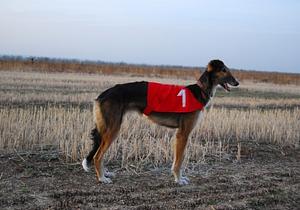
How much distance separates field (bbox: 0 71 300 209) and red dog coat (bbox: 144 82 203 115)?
744mm

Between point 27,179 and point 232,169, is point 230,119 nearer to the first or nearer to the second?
point 232,169

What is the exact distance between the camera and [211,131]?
12062 millimetres

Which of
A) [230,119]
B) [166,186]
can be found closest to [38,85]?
[230,119]

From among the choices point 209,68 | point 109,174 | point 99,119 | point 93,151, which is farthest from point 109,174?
point 209,68

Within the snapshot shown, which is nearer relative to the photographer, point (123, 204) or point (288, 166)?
point (123, 204)

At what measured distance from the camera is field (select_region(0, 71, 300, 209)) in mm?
6383

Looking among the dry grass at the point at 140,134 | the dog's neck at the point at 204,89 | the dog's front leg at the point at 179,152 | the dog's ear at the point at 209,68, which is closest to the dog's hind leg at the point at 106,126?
the dry grass at the point at 140,134

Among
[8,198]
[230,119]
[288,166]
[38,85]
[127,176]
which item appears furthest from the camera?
[38,85]

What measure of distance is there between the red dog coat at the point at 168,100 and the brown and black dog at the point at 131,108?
8 cm

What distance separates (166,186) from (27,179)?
7.96 feet

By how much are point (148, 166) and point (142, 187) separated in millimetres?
1395

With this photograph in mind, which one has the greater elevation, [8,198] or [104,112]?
[104,112]

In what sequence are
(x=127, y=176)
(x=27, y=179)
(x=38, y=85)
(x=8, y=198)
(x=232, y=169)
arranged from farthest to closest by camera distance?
(x=38, y=85), (x=232, y=169), (x=127, y=176), (x=27, y=179), (x=8, y=198)

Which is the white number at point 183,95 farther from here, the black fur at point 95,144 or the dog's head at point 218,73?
the black fur at point 95,144
